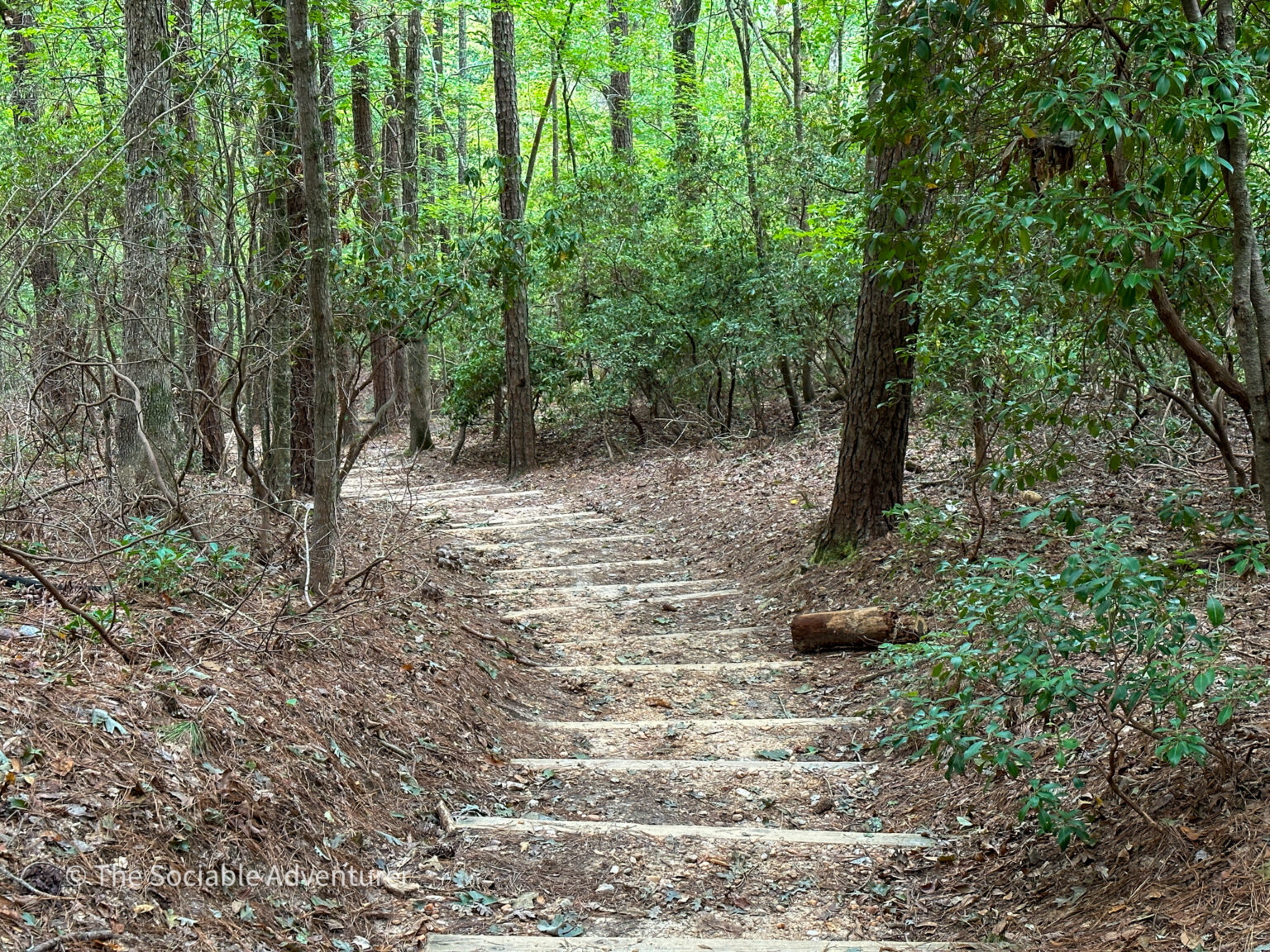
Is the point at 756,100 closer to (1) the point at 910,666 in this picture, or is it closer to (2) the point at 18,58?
(2) the point at 18,58

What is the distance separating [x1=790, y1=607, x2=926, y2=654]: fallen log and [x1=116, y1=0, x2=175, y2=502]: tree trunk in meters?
4.69

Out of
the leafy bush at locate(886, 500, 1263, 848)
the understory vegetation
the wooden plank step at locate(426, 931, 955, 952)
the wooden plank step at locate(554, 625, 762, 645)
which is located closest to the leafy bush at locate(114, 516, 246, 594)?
the understory vegetation

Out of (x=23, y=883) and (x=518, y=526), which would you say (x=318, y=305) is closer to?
(x=23, y=883)

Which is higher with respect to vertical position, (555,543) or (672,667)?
(555,543)

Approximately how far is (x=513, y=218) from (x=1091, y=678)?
10.0 metres

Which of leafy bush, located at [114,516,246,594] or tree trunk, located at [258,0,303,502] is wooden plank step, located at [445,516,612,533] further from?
leafy bush, located at [114,516,246,594]

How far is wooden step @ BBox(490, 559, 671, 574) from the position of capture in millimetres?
9047

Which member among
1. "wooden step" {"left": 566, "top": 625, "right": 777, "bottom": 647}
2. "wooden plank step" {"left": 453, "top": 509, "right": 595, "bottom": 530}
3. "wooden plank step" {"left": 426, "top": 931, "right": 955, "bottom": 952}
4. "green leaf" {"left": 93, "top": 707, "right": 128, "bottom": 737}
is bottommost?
"wooden plank step" {"left": 426, "top": 931, "right": 955, "bottom": 952}

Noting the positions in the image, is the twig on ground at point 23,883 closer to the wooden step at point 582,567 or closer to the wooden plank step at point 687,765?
the wooden plank step at point 687,765

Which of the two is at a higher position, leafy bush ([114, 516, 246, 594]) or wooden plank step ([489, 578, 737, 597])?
leafy bush ([114, 516, 246, 594])

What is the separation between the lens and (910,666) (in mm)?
5770

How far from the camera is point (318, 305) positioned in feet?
17.8

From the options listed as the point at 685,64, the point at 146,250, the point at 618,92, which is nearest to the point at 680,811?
the point at 146,250

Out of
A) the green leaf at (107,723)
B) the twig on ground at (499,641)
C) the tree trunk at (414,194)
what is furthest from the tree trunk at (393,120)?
the green leaf at (107,723)
